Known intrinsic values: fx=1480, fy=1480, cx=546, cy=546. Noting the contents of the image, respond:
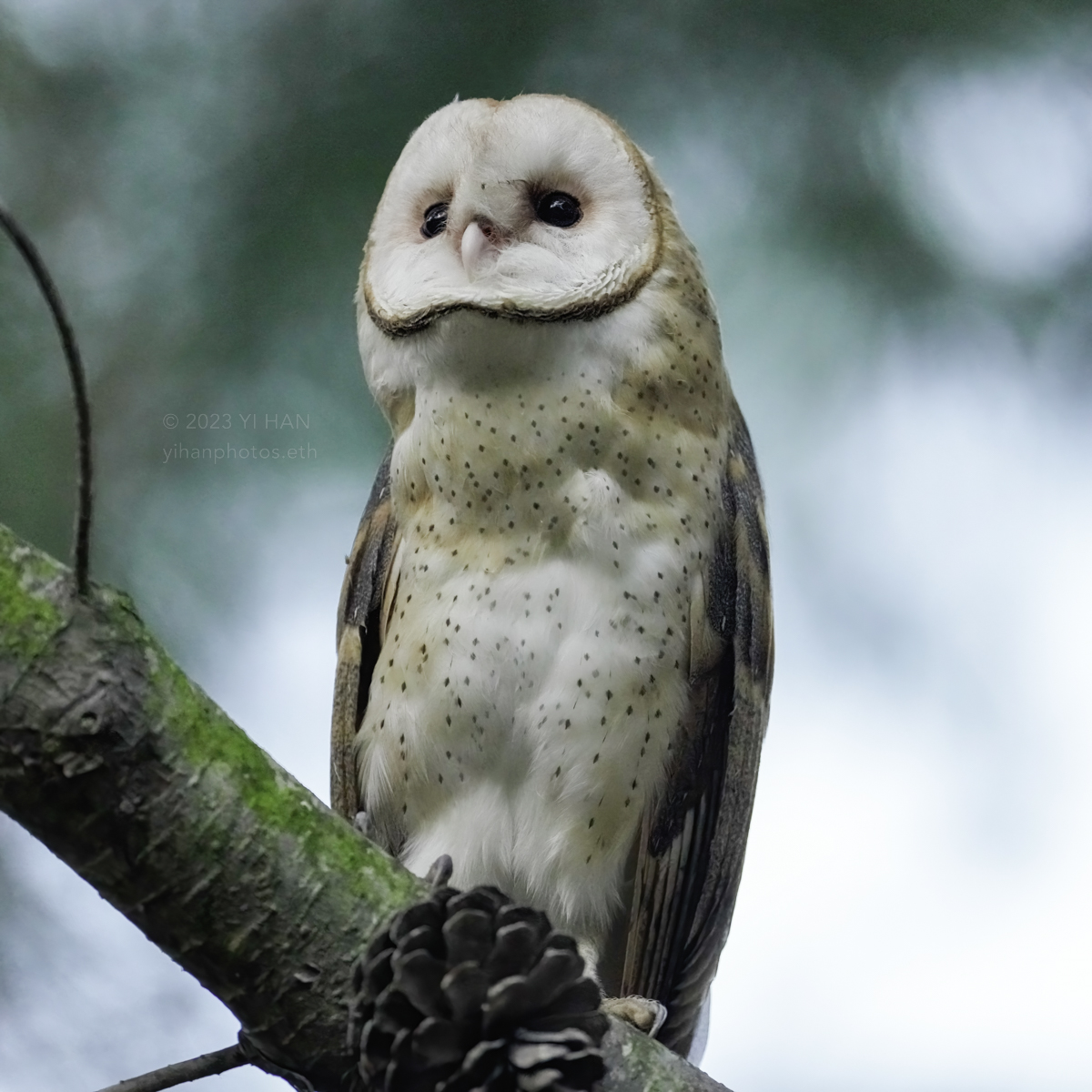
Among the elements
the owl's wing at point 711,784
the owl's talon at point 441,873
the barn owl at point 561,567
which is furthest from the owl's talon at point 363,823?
the owl's talon at point 441,873

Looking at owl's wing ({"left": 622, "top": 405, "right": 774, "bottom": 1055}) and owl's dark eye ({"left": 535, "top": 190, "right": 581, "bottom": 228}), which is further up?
owl's dark eye ({"left": 535, "top": 190, "right": 581, "bottom": 228})

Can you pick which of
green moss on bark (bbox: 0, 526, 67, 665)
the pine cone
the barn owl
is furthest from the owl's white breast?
green moss on bark (bbox: 0, 526, 67, 665)

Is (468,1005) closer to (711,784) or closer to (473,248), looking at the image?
(711,784)

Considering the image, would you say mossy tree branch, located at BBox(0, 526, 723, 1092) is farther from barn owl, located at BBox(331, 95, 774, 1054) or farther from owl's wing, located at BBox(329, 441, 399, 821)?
owl's wing, located at BBox(329, 441, 399, 821)

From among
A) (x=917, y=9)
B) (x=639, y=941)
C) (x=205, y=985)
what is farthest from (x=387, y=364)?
(x=917, y=9)

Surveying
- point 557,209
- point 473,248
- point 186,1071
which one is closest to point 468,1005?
point 186,1071

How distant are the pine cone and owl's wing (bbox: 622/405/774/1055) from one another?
2.24ft

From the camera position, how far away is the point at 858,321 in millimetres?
2641

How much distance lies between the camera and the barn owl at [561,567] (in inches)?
71.3

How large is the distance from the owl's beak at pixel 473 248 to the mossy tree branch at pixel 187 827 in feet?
2.88

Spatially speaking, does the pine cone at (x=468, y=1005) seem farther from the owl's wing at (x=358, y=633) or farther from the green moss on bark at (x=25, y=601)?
the owl's wing at (x=358, y=633)

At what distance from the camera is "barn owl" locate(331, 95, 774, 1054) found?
1.81 meters

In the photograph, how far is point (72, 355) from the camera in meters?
0.94

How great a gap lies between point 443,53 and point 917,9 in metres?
0.80
